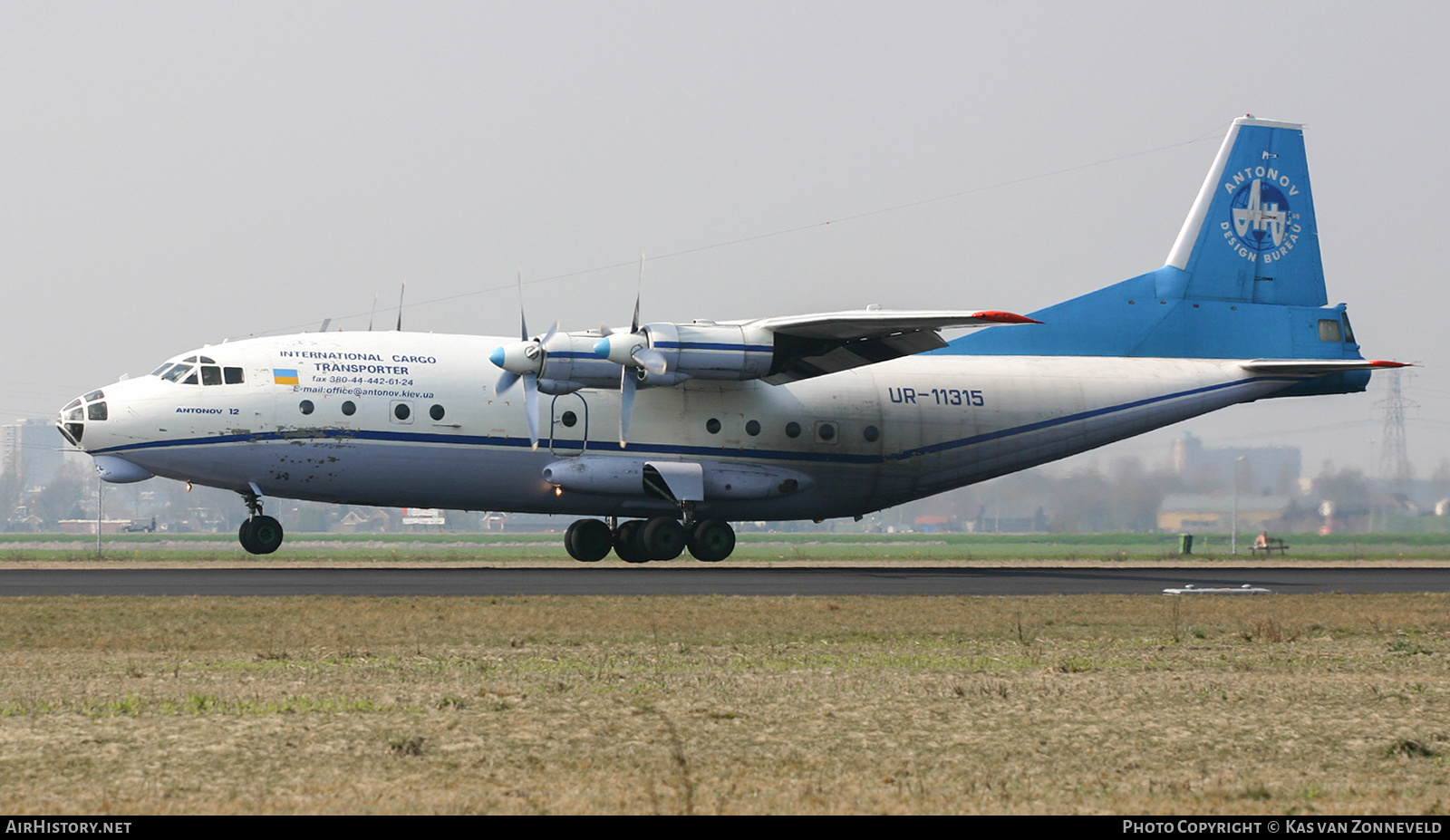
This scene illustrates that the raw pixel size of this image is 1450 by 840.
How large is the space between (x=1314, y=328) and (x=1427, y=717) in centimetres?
2990

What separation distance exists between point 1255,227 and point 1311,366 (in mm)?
5395

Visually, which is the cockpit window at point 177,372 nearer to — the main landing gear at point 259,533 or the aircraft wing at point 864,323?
the main landing gear at point 259,533

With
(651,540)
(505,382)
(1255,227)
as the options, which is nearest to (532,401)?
(505,382)

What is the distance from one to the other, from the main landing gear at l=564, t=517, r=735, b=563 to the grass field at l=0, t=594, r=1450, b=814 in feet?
43.5

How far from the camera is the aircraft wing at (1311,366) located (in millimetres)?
35094

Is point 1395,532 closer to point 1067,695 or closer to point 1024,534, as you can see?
point 1024,534

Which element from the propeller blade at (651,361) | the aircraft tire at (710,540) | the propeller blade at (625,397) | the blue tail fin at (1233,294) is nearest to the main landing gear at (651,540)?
the aircraft tire at (710,540)

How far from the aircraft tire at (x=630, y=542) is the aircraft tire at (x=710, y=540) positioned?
155 cm

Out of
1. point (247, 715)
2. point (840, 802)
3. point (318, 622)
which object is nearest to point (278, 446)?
point (318, 622)

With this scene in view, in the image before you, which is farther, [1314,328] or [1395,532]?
[1395,532]

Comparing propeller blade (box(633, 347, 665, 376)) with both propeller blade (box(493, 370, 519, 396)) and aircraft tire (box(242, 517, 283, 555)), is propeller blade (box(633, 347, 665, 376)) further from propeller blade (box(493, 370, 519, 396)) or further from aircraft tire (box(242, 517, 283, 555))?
aircraft tire (box(242, 517, 283, 555))

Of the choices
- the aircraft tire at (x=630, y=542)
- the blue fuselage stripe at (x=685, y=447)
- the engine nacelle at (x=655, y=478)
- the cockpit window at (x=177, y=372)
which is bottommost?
the aircraft tire at (x=630, y=542)

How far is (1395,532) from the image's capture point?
54.2m
